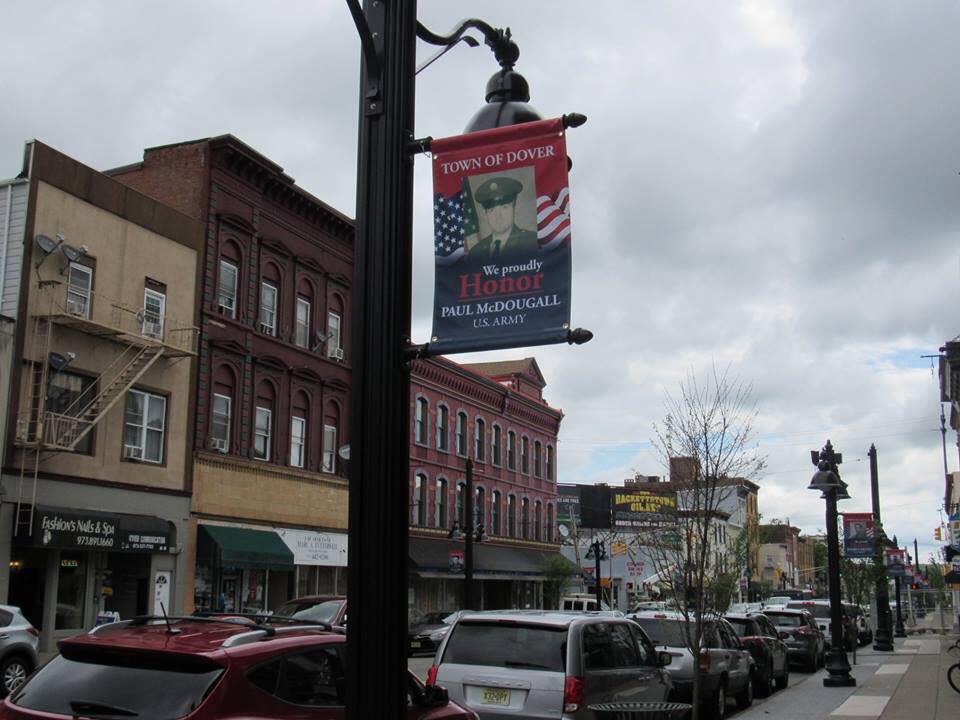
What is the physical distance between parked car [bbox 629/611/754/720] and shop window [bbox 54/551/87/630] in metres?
16.2

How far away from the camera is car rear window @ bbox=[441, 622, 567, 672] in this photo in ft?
33.4

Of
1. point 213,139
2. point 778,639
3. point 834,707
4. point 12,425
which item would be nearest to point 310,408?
point 213,139

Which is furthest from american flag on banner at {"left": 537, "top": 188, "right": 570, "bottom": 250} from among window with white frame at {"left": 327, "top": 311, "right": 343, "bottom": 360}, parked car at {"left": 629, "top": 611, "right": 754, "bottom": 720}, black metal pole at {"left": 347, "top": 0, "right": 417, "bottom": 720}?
window with white frame at {"left": 327, "top": 311, "right": 343, "bottom": 360}

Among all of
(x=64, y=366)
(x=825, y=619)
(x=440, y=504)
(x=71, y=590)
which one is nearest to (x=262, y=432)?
(x=71, y=590)

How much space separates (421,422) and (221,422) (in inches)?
604

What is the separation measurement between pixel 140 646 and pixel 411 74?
3.56 meters

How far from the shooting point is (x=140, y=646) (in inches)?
242

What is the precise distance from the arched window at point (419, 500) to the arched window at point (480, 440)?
19.1 ft

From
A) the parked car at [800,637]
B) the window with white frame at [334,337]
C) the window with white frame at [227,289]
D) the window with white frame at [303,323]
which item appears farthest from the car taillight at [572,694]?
the window with white frame at [334,337]

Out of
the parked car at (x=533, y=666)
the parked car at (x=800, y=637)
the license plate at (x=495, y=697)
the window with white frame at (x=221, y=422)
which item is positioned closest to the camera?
the parked car at (x=533, y=666)

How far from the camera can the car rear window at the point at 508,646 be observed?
33.4ft

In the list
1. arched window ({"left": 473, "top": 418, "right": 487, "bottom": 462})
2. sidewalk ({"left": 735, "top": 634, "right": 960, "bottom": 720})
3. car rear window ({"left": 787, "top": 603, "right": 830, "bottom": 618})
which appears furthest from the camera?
arched window ({"left": 473, "top": 418, "right": 487, "bottom": 462})

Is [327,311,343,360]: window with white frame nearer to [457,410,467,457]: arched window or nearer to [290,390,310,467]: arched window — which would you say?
[290,390,310,467]: arched window

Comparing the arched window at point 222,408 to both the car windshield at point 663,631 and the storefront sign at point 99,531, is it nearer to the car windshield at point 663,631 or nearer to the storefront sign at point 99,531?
the storefront sign at point 99,531
